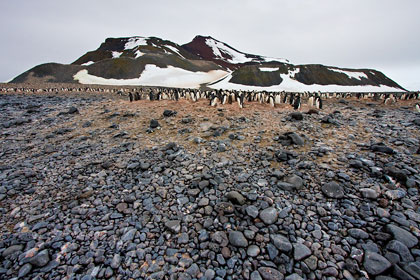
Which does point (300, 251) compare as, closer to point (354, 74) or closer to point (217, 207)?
point (217, 207)

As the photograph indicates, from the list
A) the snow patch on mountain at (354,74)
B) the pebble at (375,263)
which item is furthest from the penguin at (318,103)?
the snow patch on mountain at (354,74)

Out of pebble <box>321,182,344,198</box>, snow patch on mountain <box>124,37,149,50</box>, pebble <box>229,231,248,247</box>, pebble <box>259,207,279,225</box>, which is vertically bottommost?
pebble <box>229,231,248,247</box>

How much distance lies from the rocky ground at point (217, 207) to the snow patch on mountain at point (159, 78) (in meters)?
33.9

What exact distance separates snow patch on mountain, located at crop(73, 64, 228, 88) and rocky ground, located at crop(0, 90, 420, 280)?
33.9 m

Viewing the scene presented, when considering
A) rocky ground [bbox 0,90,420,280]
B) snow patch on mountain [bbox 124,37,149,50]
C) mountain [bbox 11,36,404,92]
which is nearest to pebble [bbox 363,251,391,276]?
rocky ground [bbox 0,90,420,280]

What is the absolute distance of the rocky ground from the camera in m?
2.44

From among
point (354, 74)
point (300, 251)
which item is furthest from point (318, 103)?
point (354, 74)

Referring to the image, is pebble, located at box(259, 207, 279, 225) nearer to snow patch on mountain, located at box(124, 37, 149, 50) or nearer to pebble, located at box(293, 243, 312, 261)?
pebble, located at box(293, 243, 312, 261)

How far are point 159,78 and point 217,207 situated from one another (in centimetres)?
4417

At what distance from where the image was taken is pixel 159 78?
43156 millimetres

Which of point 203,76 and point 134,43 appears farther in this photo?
point 134,43

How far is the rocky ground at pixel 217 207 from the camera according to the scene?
8.00 ft

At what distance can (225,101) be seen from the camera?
9969mm

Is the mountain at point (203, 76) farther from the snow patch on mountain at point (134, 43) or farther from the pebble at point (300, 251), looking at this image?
the snow patch on mountain at point (134, 43)
